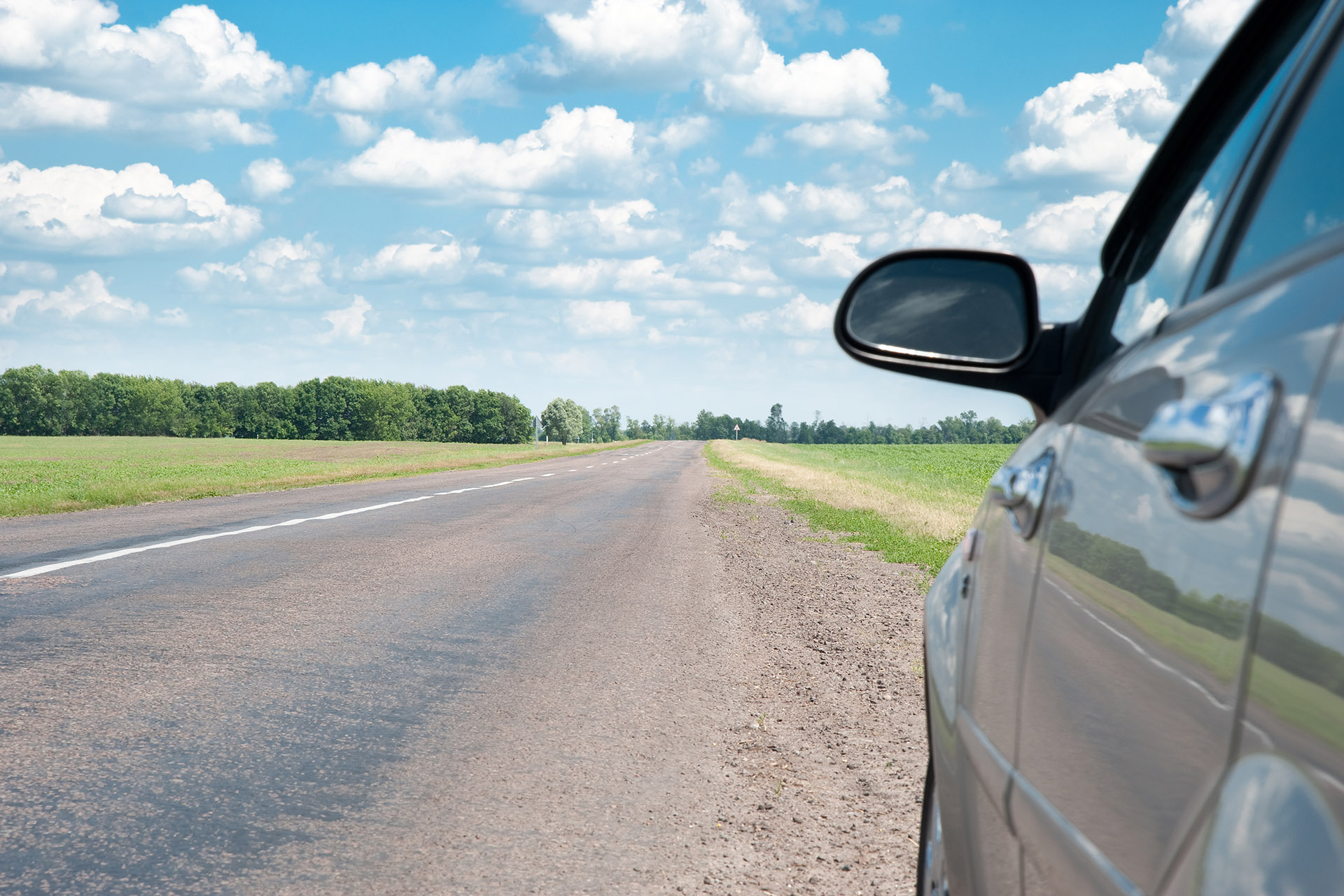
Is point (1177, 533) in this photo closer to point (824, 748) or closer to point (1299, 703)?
point (1299, 703)

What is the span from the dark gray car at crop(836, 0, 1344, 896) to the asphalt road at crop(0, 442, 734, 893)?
1783mm

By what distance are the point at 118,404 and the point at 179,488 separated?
127293 millimetres

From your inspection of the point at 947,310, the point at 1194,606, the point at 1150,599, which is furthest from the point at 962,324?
the point at 1194,606

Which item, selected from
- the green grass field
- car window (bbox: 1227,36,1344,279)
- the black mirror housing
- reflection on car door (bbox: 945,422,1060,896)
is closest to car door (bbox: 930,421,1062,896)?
reflection on car door (bbox: 945,422,1060,896)

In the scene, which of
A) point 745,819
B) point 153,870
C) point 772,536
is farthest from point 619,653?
point 772,536

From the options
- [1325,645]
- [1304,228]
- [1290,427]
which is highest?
[1304,228]

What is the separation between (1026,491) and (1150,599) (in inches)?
26.7

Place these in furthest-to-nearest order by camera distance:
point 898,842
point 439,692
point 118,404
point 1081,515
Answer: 1. point 118,404
2. point 439,692
3. point 898,842
4. point 1081,515

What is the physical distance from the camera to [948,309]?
7.21 ft

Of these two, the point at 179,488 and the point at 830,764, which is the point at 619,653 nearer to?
the point at 830,764

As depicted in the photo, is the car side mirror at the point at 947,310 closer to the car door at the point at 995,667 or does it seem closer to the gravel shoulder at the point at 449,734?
the car door at the point at 995,667

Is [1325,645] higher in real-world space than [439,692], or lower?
higher

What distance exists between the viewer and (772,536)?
14188 millimetres

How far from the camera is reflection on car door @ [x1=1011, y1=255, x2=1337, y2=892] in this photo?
946 millimetres
